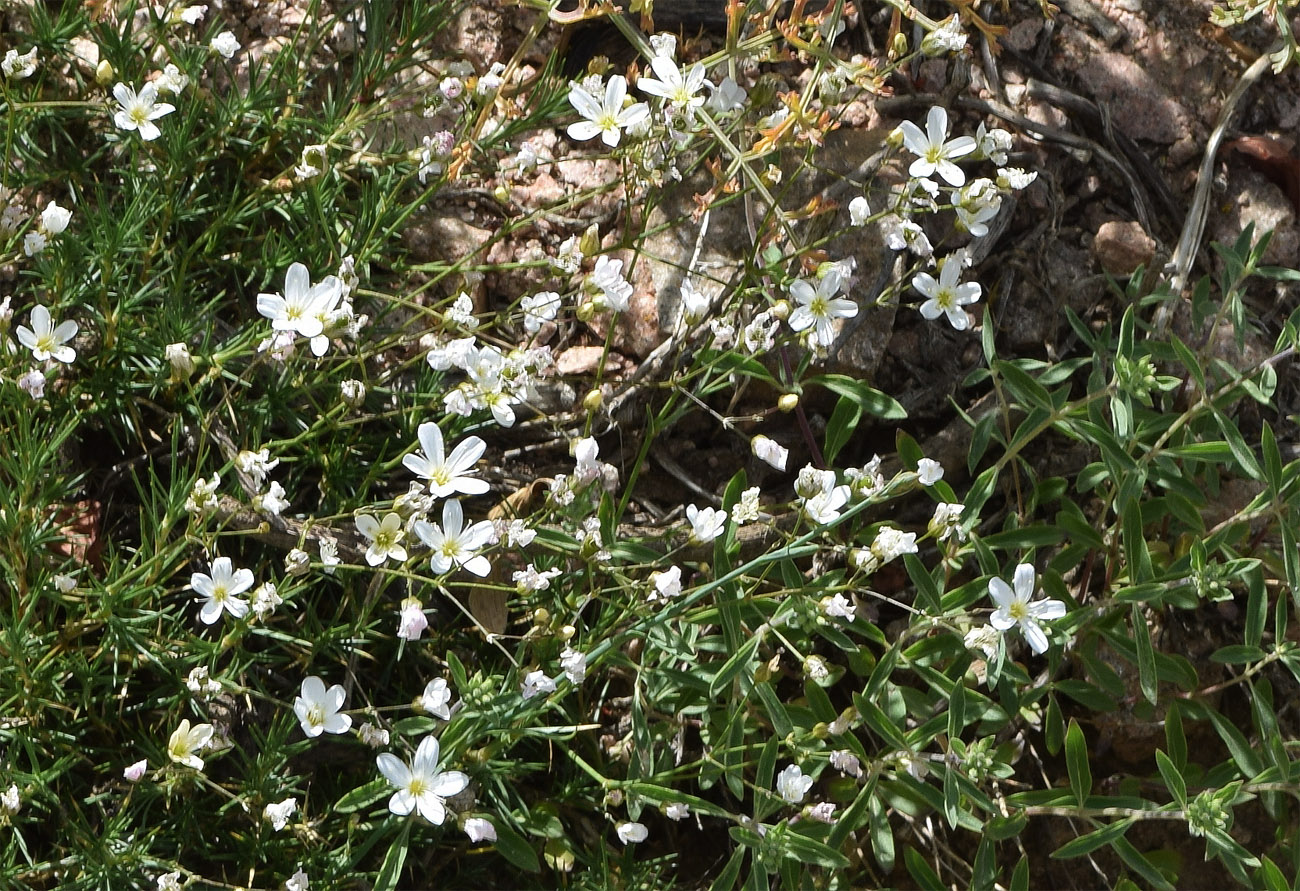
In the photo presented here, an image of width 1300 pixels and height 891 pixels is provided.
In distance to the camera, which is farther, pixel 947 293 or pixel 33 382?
pixel 947 293

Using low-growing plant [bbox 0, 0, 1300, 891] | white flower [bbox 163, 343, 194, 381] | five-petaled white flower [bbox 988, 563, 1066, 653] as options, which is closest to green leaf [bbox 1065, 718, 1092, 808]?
low-growing plant [bbox 0, 0, 1300, 891]

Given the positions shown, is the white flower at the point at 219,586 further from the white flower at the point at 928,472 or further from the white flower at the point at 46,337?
the white flower at the point at 928,472

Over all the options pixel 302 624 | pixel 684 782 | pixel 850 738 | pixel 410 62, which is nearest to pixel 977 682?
pixel 850 738

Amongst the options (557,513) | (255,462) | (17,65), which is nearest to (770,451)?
(557,513)

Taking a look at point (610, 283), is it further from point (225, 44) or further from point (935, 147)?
point (225, 44)

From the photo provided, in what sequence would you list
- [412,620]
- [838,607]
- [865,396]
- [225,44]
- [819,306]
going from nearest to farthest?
[412,620] → [838,607] → [819,306] → [225,44] → [865,396]

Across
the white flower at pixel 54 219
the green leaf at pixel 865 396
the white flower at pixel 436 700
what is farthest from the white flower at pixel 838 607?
the white flower at pixel 54 219

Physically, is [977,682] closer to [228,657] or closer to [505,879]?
[505,879]
